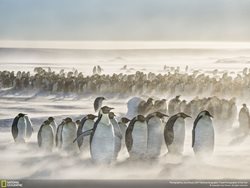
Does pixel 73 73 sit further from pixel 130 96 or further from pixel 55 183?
pixel 55 183

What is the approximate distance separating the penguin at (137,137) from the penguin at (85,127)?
0.14 m

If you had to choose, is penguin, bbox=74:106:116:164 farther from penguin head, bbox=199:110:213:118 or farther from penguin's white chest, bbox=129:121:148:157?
penguin head, bbox=199:110:213:118

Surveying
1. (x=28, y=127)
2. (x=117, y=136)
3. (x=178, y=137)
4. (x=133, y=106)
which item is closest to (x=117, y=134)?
(x=117, y=136)

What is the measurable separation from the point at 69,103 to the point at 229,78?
59cm

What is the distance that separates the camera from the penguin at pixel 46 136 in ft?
7.67

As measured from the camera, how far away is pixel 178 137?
2.34m

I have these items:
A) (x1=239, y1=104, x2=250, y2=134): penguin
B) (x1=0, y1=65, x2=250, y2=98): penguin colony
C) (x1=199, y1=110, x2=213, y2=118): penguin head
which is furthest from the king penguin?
(x1=239, y1=104, x2=250, y2=134): penguin

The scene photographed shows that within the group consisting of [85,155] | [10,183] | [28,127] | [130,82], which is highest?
[130,82]

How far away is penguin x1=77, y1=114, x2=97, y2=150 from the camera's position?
92.6 inches

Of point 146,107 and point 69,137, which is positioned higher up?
point 146,107

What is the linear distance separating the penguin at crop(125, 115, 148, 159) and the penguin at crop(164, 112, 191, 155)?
0.27ft

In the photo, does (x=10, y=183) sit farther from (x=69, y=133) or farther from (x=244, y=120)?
(x=244, y=120)

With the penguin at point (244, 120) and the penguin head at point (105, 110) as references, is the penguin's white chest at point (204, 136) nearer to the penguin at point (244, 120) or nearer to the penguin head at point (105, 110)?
the penguin at point (244, 120)

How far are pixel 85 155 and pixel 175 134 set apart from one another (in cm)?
34
